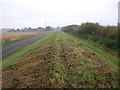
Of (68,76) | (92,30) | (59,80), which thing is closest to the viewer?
(59,80)

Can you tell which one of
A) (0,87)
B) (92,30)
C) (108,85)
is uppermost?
(92,30)

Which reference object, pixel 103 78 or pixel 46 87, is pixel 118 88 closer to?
pixel 103 78

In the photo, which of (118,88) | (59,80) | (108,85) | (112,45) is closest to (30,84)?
(59,80)

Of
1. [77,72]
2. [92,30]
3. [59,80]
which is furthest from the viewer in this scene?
[92,30]

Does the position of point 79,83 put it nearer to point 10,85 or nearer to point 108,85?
point 108,85

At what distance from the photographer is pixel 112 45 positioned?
40.5 ft

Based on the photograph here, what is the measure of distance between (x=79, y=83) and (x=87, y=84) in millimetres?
341

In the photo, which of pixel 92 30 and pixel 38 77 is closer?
pixel 38 77

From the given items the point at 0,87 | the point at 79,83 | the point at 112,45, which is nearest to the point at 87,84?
the point at 79,83

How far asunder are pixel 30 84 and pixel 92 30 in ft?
73.0

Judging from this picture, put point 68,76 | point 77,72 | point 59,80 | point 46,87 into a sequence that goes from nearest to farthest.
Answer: point 46,87 → point 59,80 → point 68,76 → point 77,72

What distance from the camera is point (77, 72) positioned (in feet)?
16.4

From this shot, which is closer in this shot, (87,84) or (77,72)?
(87,84)

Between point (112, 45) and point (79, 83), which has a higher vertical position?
point (112, 45)
